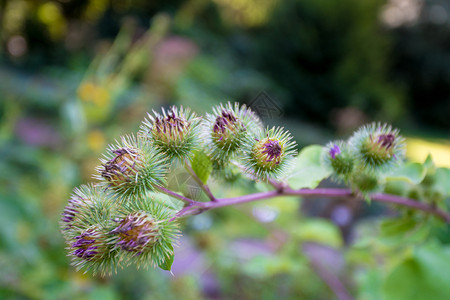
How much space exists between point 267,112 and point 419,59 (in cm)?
1820

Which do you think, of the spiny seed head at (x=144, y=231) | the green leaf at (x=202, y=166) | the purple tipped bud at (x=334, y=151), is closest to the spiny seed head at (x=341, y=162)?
the purple tipped bud at (x=334, y=151)

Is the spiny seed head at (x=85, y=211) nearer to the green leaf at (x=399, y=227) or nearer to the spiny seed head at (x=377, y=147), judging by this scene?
the spiny seed head at (x=377, y=147)

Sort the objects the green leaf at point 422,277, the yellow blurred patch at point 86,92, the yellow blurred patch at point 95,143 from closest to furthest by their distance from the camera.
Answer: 1. the green leaf at point 422,277
2. the yellow blurred patch at point 95,143
3. the yellow blurred patch at point 86,92

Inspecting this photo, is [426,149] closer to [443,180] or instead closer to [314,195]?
[443,180]

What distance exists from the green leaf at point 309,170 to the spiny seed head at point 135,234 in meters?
0.35

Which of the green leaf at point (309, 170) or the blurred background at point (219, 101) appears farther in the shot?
the blurred background at point (219, 101)

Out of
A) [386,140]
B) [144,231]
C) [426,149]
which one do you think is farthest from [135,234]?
[426,149]

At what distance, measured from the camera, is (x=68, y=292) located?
6.33ft

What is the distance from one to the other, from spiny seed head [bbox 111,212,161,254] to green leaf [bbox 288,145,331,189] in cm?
35

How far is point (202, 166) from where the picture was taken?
0.76m

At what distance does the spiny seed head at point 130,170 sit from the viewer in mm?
672

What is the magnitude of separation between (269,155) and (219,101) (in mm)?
8997

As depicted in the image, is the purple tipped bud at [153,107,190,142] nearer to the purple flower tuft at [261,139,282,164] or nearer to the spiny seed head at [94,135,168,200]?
the spiny seed head at [94,135,168,200]

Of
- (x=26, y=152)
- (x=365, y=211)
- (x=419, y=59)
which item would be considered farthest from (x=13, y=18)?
(x=419, y=59)
